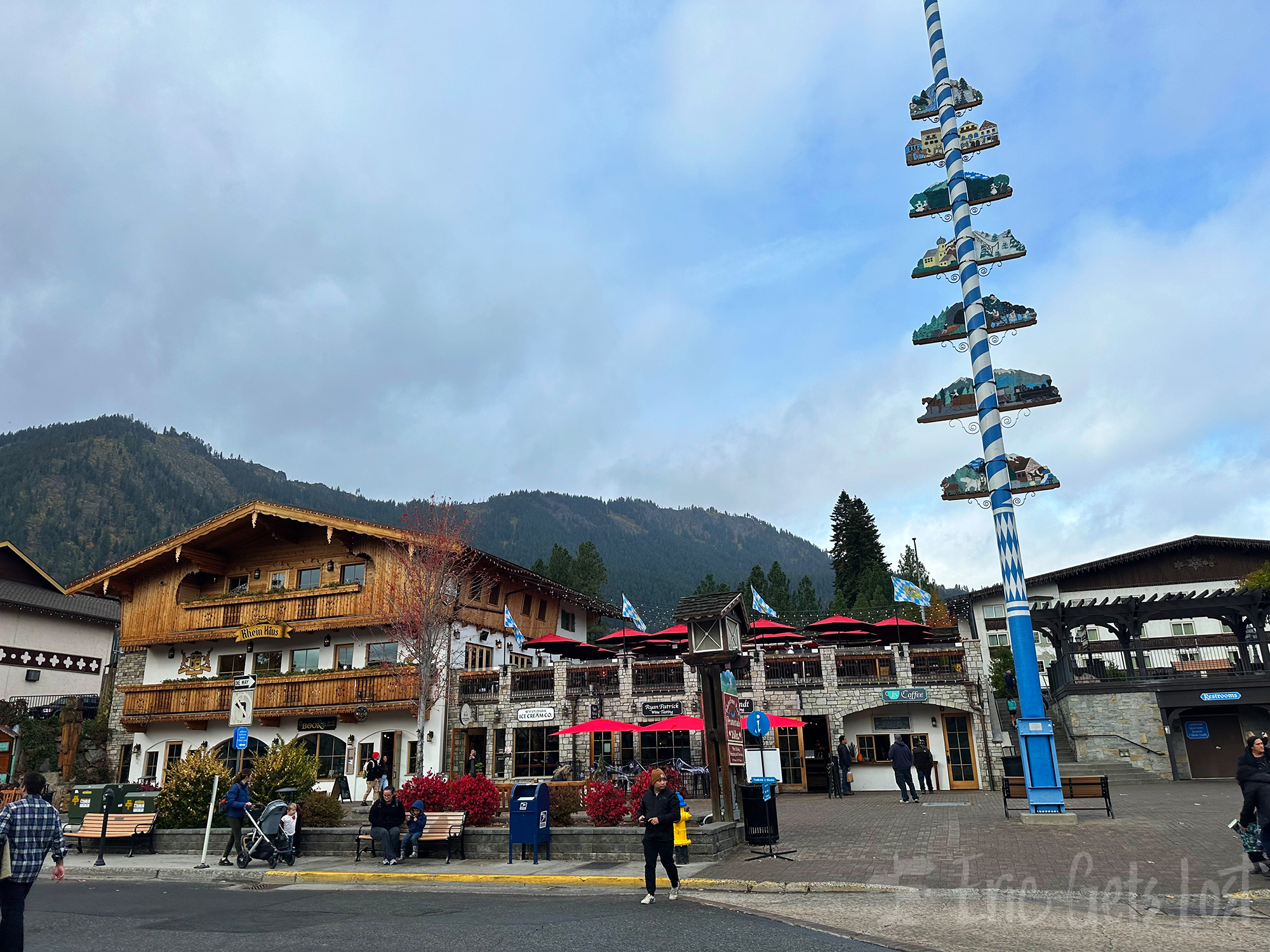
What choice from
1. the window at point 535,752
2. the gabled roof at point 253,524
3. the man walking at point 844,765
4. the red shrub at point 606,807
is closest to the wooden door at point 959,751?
the man walking at point 844,765

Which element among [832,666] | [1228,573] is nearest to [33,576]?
[832,666]

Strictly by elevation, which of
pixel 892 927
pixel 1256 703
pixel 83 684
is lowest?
pixel 892 927

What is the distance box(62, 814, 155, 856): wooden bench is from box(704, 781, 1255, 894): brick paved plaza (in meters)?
11.4

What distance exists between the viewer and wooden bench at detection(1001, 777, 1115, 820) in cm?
1580

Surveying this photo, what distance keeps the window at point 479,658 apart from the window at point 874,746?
14174 mm

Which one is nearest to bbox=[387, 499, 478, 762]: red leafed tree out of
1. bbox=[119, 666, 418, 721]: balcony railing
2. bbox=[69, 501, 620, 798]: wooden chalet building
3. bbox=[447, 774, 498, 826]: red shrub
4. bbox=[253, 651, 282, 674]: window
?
bbox=[69, 501, 620, 798]: wooden chalet building

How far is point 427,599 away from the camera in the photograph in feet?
97.8

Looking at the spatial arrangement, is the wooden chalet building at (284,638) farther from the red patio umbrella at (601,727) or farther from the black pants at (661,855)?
the black pants at (661,855)

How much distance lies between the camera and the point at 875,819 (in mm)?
17312

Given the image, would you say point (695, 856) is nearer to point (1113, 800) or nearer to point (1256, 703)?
point (1113, 800)

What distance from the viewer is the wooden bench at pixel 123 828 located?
1627 cm

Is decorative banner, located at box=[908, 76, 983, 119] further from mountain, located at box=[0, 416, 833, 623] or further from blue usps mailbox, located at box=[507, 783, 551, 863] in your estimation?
mountain, located at box=[0, 416, 833, 623]

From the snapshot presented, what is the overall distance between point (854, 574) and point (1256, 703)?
49749 mm

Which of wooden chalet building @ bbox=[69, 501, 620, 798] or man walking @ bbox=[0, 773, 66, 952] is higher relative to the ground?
wooden chalet building @ bbox=[69, 501, 620, 798]
